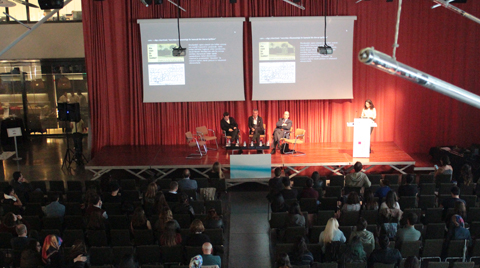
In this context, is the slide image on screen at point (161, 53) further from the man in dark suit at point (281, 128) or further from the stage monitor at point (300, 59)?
the man in dark suit at point (281, 128)

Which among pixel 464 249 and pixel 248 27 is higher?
pixel 248 27

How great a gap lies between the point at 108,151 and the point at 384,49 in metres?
7.94

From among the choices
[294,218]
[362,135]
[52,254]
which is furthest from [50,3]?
[362,135]

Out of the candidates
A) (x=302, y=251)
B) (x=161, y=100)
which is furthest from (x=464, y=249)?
(x=161, y=100)

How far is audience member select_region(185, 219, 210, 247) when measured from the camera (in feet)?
19.4

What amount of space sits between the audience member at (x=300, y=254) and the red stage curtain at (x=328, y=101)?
725cm

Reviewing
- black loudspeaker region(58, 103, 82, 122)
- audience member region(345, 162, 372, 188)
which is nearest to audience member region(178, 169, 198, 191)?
audience member region(345, 162, 372, 188)

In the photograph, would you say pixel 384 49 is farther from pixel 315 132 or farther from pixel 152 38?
pixel 152 38

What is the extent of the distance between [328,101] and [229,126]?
9.54 feet

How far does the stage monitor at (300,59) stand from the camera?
39.5 feet

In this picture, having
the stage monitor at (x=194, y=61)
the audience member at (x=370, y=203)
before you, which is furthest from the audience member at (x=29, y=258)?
the stage monitor at (x=194, y=61)

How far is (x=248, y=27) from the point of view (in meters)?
12.2

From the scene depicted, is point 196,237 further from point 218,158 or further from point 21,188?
point 218,158

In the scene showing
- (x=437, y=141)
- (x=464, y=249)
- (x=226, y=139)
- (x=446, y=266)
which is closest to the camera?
(x=446, y=266)
